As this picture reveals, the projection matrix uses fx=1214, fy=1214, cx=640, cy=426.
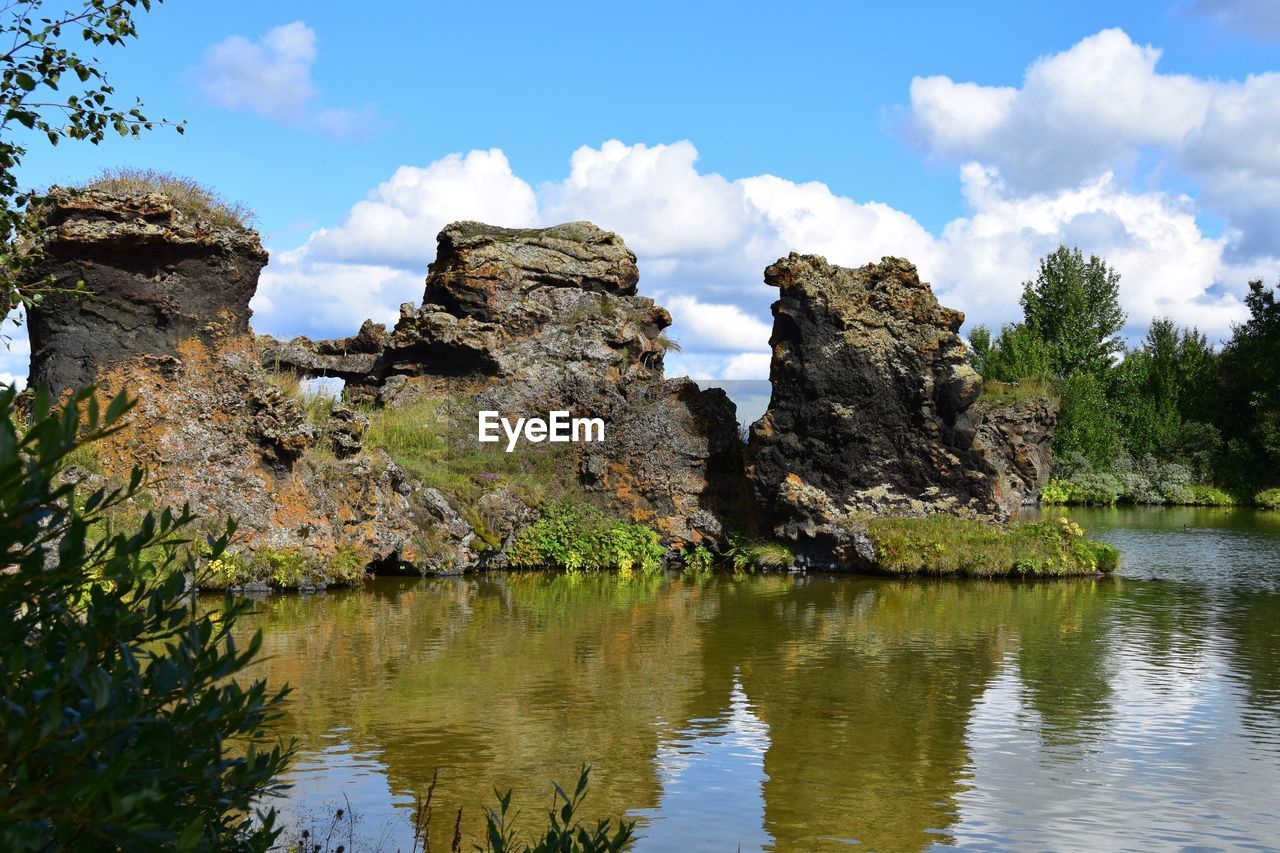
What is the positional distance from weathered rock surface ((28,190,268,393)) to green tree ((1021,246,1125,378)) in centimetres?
4533

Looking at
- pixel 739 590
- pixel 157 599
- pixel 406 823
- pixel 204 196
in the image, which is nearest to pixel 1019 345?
pixel 739 590

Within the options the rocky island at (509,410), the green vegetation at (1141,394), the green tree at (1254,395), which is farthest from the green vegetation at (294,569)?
the green tree at (1254,395)

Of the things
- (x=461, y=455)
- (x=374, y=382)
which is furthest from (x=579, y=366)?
(x=374, y=382)

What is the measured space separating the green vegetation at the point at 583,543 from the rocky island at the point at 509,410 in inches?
2.3

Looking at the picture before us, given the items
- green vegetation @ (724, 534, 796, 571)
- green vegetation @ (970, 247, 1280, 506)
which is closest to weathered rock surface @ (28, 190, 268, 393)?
green vegetation @ (724, 534, 796, 571)

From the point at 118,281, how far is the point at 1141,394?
47.2 metres

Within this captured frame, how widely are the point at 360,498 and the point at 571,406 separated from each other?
17.5ft

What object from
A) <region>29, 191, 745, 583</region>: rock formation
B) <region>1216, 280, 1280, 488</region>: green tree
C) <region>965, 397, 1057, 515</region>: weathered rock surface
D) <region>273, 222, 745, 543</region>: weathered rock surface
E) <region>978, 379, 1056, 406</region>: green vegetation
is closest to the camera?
<region>29, 191, 745, 583</region>: rock formation

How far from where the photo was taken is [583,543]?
2088cm

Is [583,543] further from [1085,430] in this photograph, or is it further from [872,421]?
[1085,430]

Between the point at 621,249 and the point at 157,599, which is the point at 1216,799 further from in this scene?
the point at 621,249

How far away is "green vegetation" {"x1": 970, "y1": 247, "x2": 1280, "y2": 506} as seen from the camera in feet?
153

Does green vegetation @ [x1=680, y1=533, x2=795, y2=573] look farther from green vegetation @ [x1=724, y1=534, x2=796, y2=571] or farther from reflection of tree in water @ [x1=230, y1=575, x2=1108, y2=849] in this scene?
reflection of tree in water @ [x1=230, y1=575, x2=1108, y2=849]

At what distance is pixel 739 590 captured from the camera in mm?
18047
